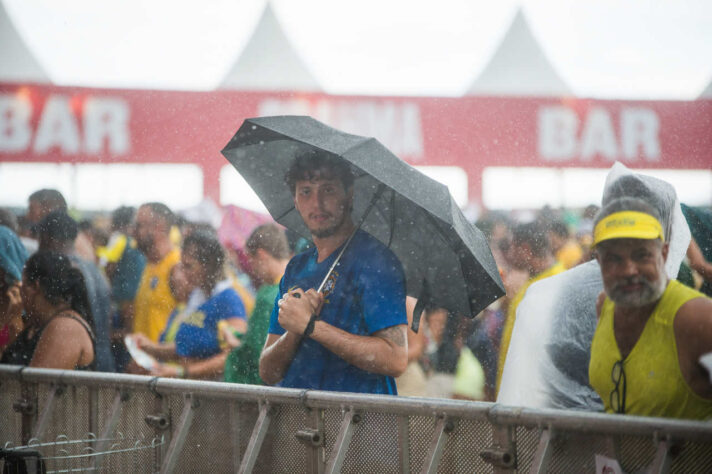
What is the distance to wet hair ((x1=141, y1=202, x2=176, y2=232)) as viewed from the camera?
4812mm

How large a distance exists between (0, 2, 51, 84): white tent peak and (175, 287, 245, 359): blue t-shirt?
3.30 meters

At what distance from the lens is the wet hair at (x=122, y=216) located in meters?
5.49

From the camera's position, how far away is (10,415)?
3578 millimetres

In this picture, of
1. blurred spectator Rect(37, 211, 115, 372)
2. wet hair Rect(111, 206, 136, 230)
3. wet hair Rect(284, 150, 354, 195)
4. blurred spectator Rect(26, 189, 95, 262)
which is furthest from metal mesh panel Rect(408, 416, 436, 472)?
wet hair Rect(111, 206, 136, 230)

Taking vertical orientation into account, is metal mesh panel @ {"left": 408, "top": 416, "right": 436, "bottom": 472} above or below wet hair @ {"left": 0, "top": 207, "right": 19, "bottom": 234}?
below

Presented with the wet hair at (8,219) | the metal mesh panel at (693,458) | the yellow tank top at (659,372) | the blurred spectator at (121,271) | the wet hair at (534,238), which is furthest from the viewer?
the wet hair at (8,219)

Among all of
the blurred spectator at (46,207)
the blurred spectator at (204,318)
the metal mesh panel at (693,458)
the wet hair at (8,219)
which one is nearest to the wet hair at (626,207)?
the metal mesh panel at (693,458)

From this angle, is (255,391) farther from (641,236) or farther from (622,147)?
(622,147)

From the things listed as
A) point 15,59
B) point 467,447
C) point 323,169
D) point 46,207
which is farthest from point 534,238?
point 15,59

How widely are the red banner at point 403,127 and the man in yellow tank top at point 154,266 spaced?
18.9 inches

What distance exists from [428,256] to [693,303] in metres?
0.96

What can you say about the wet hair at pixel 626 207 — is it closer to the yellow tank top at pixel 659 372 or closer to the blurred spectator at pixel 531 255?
the yellow tank top at pixel 659 372

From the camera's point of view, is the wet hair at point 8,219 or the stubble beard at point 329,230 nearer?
the stubble beard at point 329,230

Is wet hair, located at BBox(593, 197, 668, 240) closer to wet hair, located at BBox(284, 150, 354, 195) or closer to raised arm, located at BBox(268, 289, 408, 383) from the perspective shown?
raised arm, located at BBox(268, 289, 408, 383)
